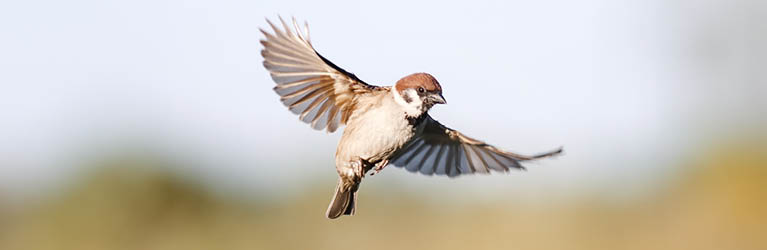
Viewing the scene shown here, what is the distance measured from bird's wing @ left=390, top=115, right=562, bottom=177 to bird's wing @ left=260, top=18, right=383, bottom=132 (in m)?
0.44

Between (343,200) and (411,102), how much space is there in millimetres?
716

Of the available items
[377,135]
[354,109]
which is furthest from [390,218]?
[377,135]

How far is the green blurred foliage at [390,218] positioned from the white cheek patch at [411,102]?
28.4ft

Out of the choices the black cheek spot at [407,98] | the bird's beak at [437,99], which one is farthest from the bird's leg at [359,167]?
the bird's beak at [437,99]

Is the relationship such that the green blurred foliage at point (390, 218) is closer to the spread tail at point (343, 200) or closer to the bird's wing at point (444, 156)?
the bird's wing at point (444, 156)

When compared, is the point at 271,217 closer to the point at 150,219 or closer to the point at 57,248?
the point at 150,219

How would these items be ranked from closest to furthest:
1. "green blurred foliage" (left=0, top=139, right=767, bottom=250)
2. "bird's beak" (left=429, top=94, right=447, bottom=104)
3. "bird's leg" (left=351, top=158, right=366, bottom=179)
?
"bird's beak" (left=429, top=94, right=447, bottom=104)
"bird's leg" (left=351, top=158, right=366, bottom=179)
"green blurred foliage" (left=0, top=139, right=767, bottom=250)

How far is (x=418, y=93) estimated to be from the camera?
139 inches

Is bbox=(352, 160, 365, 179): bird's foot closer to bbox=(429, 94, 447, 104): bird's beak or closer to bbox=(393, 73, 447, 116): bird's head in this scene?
bbox=(393, 73, 447, 116): bird's head

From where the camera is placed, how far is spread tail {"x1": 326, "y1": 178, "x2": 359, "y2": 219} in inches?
160

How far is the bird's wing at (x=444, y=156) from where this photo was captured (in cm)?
432

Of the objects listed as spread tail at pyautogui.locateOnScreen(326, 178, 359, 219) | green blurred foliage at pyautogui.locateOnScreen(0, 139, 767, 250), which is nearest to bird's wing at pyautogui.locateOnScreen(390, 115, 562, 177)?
spread tail at pyautogui.locateOnScreen(326, 178, 359, 219)

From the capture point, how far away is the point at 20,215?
15.4 m

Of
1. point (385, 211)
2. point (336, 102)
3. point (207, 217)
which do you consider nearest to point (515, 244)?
point (385, 211)
